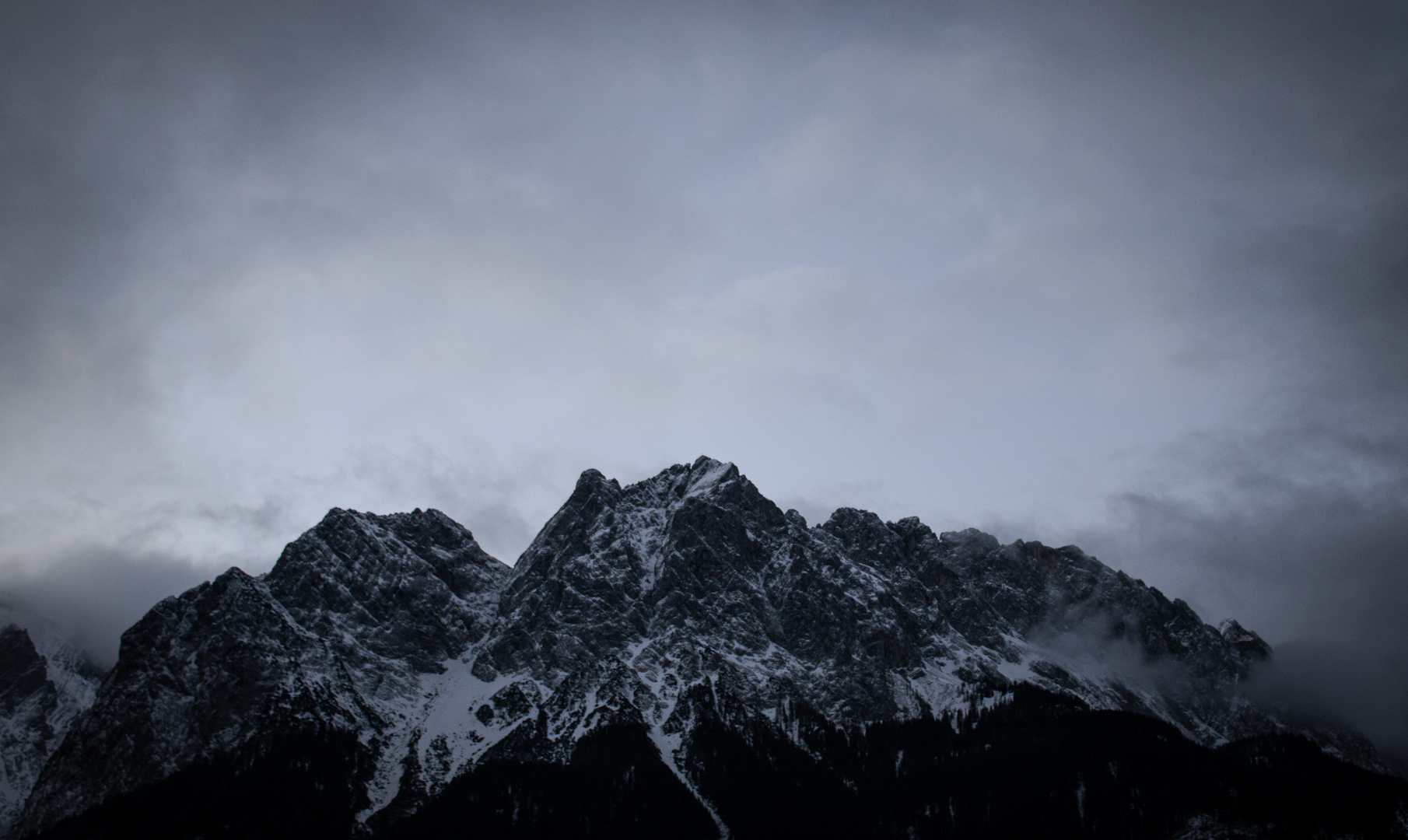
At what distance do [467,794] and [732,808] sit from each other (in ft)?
166

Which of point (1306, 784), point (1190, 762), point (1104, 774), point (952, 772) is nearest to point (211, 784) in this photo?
point (952, 772)

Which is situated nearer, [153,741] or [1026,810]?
[1026,810]

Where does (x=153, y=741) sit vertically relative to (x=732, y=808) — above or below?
above

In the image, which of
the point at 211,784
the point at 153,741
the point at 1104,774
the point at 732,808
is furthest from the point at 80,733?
the point at 1104,774

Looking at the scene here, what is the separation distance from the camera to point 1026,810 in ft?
579

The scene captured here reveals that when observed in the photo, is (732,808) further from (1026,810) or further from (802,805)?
(1026,810)

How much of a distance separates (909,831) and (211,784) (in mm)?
128321

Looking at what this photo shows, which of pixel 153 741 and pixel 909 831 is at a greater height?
pixel 153 741

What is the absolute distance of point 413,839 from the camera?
169250 millimetres

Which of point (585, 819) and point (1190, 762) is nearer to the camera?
point (585, 819)

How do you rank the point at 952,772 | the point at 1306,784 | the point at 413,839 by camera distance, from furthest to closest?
the point at 952,772, the point at 1306,784, the point at 413,839

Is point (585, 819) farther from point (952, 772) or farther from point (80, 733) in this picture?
point (80, 733)

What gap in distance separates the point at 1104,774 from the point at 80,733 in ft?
669

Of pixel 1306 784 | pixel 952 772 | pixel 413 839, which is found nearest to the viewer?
pixel 413 839
